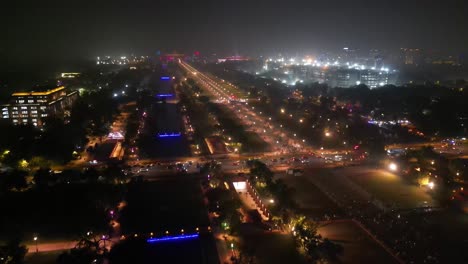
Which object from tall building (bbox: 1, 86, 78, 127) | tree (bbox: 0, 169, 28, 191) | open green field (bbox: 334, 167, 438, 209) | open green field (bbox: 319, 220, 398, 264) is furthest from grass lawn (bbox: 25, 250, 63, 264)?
tall building (bbox: 1, 86, 78, 127)

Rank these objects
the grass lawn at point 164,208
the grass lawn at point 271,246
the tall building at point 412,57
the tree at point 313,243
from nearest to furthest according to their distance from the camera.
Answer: the grass lawn at point 271,246, the tree at point 313,243, the grass lawn at point 164,208, the tall building at point 412,57

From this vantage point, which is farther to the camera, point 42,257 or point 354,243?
point 354,243

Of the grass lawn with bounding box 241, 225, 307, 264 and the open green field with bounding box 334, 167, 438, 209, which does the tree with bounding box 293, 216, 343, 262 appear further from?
the open green field with bounding box 334, 167, 438, 209

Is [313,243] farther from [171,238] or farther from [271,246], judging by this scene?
[171,238]

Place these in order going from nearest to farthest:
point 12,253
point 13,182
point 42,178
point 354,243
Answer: point 12,253, point 354,243, point 13,182, point 42,178

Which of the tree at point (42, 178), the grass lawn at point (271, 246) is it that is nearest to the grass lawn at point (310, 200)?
the grass lawn at point (271, 246)

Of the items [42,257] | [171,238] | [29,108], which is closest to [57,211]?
[42,257]

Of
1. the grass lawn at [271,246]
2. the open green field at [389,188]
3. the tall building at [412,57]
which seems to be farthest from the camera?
the tall building at [412,57]

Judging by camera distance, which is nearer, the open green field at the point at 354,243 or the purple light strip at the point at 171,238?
the open green field at the point at 354,243

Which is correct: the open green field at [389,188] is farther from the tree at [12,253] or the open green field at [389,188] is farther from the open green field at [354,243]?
the tree at [12,253]

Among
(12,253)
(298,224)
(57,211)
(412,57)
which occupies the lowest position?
(12,253)
